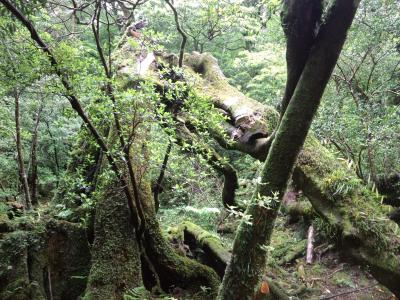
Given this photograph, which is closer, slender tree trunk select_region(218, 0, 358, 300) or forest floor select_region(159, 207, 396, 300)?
slender tree trunk select_region(218, 0, 358, 300)

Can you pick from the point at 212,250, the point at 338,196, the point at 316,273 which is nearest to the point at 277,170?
the point at 338,196

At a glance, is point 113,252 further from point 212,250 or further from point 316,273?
point 316,273

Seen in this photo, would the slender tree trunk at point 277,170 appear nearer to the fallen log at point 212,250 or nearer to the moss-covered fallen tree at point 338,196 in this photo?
the moss-covered fallen tree at point 338,196

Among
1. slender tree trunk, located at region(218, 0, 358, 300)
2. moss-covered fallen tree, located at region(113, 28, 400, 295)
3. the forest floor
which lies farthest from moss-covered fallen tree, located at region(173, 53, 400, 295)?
the forest floor

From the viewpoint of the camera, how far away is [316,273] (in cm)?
702

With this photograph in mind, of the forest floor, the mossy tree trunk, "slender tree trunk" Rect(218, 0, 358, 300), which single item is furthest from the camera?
the forest floor

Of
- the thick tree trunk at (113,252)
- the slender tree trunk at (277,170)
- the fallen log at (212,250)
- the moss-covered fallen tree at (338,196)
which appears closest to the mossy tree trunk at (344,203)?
the moss-covered fallen tree at (338,196)

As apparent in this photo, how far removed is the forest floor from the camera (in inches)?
244

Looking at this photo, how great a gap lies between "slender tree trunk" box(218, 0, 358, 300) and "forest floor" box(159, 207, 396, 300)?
6.26ft

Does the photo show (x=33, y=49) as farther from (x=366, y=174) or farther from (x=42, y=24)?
(x=366, y=174)

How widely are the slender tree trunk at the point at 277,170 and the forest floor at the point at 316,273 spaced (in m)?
1.91

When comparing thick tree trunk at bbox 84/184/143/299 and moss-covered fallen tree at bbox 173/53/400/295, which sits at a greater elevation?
moss-covered fallen tree at bbox 173/53/400/295

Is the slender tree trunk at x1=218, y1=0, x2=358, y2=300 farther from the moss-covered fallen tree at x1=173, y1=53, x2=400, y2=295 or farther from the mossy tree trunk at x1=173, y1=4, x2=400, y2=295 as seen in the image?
the moss-covered fallen tree at x1=173, y1=53, x2=400, y2=295

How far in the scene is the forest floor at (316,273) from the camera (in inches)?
244
